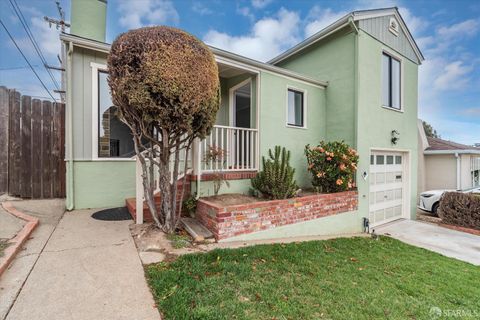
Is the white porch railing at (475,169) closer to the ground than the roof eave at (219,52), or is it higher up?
closer to the ground

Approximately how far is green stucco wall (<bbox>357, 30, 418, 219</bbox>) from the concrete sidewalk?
6500 mm

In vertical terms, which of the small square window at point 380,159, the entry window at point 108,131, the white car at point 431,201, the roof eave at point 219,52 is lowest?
the white car at point 431,201

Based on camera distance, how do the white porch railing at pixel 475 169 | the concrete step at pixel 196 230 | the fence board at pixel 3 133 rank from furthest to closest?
the white porch railing at pixel 475 169, the fence board at pixel 3 133, the concrete step at pixel 196 230

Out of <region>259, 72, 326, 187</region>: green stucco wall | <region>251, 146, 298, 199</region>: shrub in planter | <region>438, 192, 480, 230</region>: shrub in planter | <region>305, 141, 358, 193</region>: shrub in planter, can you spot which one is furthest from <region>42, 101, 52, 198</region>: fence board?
<region>438, 192, 480, 230</region>: shrub in planter

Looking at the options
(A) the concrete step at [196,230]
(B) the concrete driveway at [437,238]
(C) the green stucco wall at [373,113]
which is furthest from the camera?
(C) the green stucco wall at [373,113]

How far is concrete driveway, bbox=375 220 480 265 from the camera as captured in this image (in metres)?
5.62

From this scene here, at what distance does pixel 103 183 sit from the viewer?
233 inches

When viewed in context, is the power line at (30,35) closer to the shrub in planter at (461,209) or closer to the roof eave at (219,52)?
the roof eave at (219,52)

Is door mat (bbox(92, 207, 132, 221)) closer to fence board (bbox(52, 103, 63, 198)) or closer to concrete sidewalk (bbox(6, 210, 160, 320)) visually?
concrete sidewalk (bbox(6, 210, 160, 320))

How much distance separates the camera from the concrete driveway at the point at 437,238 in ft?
18.4

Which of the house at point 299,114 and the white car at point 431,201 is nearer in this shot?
the house at point 299,114

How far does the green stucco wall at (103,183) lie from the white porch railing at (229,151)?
225 cm

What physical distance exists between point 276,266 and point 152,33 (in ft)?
13.1

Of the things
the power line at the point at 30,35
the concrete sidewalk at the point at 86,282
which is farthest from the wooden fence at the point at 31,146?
the power line at the point at 30,35
